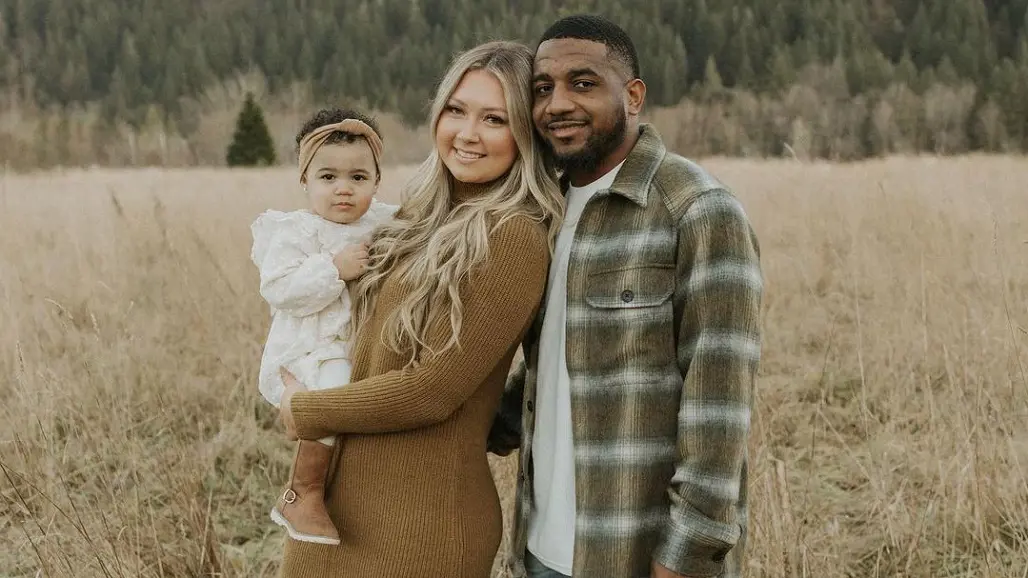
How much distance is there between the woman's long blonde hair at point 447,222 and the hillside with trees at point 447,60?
2666 cm

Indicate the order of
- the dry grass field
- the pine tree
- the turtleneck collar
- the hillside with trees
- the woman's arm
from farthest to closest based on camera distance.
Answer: the hillside with trees, the pine tree, the dry grass field, the turtleneck collar, the woman's arm

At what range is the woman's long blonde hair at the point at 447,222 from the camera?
1.53 m

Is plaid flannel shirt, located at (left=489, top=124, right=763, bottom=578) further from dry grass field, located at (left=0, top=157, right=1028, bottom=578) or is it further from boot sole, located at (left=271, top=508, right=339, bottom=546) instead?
dry grass field, located at (left=0, top=157, right=1028, bottom=578)

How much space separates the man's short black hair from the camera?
158 centimetres

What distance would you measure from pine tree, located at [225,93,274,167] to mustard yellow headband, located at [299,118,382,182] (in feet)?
A: 83.6

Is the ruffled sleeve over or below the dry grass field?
over

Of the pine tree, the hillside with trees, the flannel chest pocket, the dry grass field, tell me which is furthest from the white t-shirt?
the hillside with trees

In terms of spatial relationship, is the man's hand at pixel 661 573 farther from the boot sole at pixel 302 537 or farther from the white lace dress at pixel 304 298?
the white lace dress at pixel 304 298

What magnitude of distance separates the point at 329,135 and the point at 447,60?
39914 mm

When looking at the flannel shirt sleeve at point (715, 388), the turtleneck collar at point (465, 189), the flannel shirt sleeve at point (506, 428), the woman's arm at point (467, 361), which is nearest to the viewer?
the flannel shirt sleeve at point (715, 388)


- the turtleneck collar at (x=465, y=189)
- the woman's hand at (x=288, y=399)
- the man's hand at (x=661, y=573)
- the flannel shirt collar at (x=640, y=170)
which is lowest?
the man's hand at (x=661, y=573)

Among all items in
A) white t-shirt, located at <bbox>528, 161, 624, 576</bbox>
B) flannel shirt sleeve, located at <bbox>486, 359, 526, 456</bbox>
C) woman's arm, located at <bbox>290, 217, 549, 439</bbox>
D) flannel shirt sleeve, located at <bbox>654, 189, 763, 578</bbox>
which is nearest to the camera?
flannel shirt sleeve, located at <bbox>654, 189, 763, 578</bbox>

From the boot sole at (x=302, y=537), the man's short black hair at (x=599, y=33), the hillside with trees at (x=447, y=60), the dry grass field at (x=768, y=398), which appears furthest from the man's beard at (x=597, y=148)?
the hillside with trees at (x=447, y=60)

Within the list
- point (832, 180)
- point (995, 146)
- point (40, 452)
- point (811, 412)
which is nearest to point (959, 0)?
point (995, 146)
